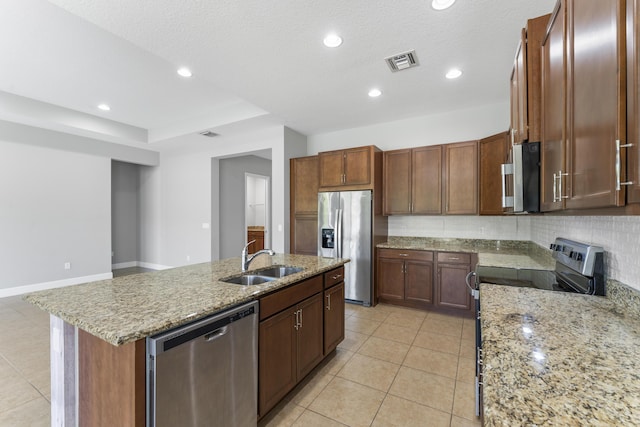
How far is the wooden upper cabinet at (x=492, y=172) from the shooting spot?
10.7 ft

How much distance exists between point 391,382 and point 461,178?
270cm

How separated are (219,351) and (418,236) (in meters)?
3.56

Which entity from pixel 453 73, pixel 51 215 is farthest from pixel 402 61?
pixel 51 215

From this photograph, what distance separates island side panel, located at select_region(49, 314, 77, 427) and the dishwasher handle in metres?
0.72

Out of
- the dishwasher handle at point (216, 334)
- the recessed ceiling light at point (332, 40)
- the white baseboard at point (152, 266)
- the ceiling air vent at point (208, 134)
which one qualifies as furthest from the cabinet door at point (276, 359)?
the white baseboard at point (152, 266)

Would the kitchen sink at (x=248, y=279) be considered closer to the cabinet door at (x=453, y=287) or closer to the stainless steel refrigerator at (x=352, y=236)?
the stainless steel refrigerator at (x=352, y=236)

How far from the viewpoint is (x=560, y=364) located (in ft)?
2.74

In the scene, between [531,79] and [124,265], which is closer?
[531,79]

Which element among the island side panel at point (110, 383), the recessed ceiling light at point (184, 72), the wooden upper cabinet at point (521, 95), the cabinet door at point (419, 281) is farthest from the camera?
the cabinet door at point (419, 281)

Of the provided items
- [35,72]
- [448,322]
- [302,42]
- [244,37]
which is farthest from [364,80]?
[35,72]

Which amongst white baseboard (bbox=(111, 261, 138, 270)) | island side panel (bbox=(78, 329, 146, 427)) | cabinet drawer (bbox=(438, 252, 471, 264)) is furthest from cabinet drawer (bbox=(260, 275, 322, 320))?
white baseboard (bbox=(111, 261, 138, 270))

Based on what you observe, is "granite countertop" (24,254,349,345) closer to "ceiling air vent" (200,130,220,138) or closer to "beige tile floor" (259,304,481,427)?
"beige tile floor" (259,304,481,427)

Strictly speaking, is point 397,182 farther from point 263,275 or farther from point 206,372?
point 206,372

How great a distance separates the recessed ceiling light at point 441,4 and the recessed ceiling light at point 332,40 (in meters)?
0.73
